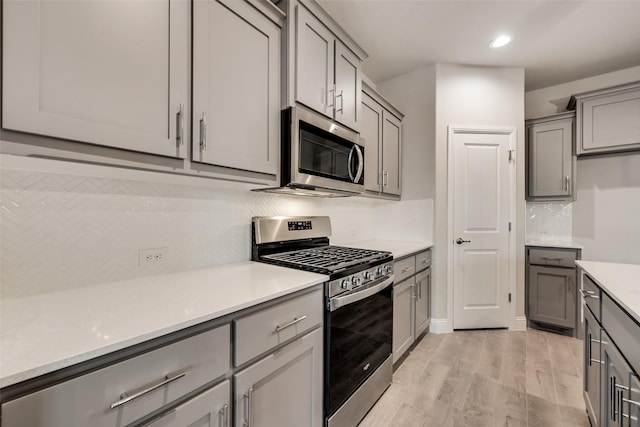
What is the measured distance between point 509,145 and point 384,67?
1.60 metres

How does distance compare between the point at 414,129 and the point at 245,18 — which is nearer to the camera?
the point at 245,18

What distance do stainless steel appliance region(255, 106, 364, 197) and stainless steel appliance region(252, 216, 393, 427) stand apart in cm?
40

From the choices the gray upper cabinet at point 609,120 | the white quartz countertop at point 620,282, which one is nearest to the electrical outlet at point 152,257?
the white quartz countertop at point 620,282

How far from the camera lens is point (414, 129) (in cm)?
322

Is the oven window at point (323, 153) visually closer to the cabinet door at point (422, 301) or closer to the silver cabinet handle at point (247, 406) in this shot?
the silver cabinet handle at point (247, 406)

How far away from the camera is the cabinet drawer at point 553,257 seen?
9.45 feet

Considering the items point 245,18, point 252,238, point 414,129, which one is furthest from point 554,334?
point 245,18

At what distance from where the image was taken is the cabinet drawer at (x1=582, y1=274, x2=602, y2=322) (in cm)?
138

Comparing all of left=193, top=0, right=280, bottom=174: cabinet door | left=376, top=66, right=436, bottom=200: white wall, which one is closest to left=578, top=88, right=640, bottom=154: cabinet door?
left=376, top=66, right=436, bottom=200: white wall

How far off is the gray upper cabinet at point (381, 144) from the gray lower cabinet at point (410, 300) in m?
0.76

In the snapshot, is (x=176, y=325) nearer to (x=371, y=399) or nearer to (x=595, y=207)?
(x=371, y=399)

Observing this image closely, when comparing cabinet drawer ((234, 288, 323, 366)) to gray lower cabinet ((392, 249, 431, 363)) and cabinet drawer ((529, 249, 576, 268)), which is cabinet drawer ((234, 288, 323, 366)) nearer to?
gray lower cabinet ((392, 249, 431, 363))

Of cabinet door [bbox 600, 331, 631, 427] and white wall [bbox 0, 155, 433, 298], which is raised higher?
white wall [bbox 0, 155, 433, 298]

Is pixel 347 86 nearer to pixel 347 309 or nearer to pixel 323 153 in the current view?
pixel 323 153
